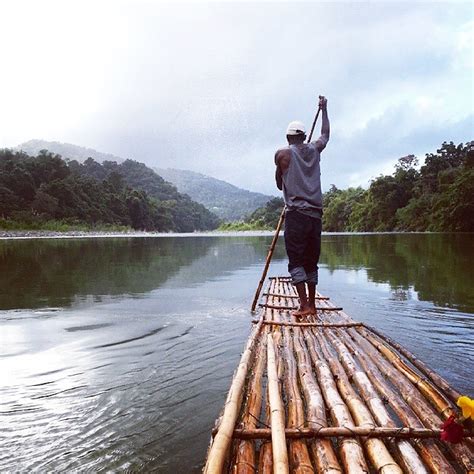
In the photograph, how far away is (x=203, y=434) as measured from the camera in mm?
2586

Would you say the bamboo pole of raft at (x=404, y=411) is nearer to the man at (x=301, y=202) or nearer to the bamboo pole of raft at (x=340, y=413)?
the bamboo pole of raft at (x=340, y=413)

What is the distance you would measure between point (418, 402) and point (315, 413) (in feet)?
1.98

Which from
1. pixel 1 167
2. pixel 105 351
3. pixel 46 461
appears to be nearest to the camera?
pixel 46 461

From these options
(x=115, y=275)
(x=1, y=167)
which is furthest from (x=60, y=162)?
(x=115, y=275)

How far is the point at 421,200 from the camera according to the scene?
57969mm

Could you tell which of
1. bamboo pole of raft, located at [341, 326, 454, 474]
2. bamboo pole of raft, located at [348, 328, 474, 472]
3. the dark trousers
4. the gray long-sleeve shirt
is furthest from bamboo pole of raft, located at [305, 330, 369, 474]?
the gray long-sleeve shirt

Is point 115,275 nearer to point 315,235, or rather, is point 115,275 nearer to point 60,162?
point 315,235

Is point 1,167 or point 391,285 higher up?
point 1,167

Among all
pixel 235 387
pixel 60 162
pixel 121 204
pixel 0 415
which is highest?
pixel 60 162

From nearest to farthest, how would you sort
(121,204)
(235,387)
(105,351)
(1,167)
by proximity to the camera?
1. (235,387)
2. (105,351)
3. (1,167)
4. (121,204)

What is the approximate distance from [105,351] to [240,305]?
9.39 ft

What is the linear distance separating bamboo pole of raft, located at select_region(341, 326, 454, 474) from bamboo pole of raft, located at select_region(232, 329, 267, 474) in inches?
28.8

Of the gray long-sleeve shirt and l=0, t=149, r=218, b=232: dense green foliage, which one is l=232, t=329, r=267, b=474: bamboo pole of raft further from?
l=0, t=149, r=218, b=232: dense green foliage

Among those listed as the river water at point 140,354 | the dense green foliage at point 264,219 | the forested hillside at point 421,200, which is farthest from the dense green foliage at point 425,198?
the river water at point 140,354
